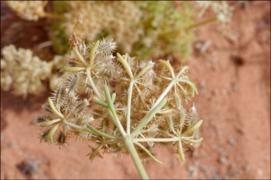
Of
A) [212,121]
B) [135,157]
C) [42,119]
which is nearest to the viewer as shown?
[135,157]

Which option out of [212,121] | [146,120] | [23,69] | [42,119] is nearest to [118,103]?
[146,120]

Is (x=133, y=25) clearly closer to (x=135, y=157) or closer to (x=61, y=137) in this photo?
(x=61, y=137)

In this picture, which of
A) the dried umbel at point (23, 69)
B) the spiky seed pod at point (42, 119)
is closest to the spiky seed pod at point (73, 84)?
the spiky seed pod at point (42, 119)

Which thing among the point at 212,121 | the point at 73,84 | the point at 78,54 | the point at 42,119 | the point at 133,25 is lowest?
the point at 212,121

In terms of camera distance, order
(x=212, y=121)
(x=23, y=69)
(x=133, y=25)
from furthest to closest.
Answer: (x=212, y=121), (x=133, y=25), (x=23, y=69)

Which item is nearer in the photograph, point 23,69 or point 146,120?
point 146,120

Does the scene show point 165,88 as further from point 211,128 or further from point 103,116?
point 211,128

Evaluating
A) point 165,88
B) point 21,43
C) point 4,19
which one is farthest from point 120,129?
point 4,19

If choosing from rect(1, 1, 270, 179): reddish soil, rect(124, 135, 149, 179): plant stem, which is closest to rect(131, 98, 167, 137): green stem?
rect(124, 135, 149, 179): plant stem
